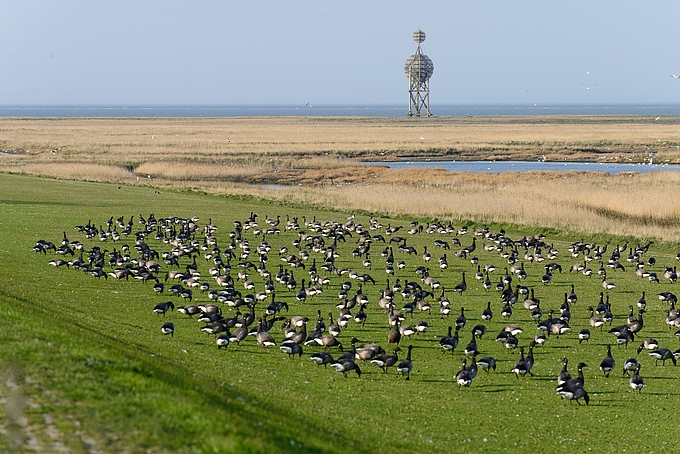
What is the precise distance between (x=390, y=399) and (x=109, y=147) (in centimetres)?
10457

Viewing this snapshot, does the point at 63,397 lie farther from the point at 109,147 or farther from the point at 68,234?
the point at 109,147

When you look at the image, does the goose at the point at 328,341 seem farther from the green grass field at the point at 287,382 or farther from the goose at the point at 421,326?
the goose at the point at 421,326

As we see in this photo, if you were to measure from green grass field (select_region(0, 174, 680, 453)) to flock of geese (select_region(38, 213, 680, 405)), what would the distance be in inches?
10.2

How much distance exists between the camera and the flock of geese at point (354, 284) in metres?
19.9

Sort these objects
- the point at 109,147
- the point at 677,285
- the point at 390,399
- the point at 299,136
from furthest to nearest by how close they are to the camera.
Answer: the point at 299,136
the point at 109,147
the point at 677,285
the point at 390,399

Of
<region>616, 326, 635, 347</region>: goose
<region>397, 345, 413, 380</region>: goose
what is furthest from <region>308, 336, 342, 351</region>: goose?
<region>616, 326, 635, 347</region>: goose

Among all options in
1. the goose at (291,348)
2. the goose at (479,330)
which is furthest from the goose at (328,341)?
the goose at (479,330)

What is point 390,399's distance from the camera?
16.4 m

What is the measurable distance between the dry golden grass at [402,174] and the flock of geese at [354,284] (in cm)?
697

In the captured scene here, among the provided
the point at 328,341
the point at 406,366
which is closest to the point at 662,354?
the point at 406,366

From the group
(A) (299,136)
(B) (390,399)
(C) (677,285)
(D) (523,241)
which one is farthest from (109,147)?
(B) (390,399)

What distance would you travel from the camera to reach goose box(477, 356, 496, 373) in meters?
18.4

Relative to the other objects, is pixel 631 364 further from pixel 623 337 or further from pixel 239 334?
pixel 239 334

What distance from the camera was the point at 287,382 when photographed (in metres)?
16.9
